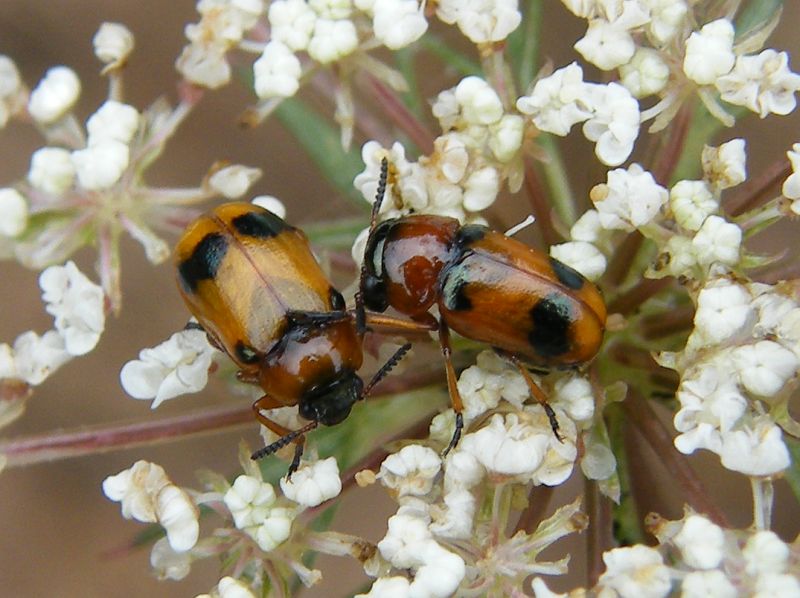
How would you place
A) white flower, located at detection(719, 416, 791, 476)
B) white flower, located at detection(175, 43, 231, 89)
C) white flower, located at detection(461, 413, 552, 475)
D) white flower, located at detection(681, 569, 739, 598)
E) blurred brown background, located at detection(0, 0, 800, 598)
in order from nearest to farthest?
white flower, located at detection(681, 569, 739, 598), white flower, located at detection(719, 416, 791, 476), white flower, located at detection(461, 413, 552, 475), white flower, located at detection(175, 43, 231, 89), blurred brown background, located at detection(0, 0, 800, 598)

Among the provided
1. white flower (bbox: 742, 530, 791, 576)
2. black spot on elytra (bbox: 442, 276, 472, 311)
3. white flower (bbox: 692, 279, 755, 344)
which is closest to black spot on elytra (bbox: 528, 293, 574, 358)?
black spot on elytra (bbox: 442, 276, 472, 311)

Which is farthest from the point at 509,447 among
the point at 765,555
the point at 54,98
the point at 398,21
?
the point at 54,98

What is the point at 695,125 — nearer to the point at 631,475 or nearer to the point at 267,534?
the point at 631,475

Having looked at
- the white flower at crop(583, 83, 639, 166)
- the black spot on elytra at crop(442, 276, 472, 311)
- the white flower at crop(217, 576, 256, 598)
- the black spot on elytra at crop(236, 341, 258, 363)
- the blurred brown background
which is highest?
the white flower at crop(583, 83, 639, 166)

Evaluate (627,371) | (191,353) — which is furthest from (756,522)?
(191,353)

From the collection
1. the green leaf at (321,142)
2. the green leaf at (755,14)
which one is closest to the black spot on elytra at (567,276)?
the green leaf at (755,14)

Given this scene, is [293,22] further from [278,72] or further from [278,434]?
[278,434]

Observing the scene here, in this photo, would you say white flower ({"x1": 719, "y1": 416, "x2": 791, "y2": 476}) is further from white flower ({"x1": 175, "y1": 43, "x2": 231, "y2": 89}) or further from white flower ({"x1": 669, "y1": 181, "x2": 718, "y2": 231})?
white flower ({"x1": 175, "y1": 43, "x2": 231, "y2": 89})
